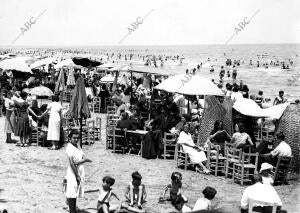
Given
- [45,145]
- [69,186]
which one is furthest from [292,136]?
[45,145]

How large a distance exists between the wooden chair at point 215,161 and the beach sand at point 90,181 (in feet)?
1.09

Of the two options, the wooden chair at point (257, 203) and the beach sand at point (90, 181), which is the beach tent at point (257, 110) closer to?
the beach sand at point (90, 181)

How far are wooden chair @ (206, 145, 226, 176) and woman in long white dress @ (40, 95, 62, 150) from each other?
4.29m

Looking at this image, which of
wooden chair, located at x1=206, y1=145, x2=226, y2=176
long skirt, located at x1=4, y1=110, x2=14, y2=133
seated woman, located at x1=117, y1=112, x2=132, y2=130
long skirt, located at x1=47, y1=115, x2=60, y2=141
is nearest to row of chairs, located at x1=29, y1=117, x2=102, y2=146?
long skirt, located at x1=47, y1=115, x2=60, y2=141

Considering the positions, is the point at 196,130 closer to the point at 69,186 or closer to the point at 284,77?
the point at 69,186

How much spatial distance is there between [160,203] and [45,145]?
213 inches

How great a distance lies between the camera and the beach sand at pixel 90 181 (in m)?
7.73

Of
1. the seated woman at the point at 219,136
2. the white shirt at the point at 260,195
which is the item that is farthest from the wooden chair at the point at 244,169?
the white shirt at the point at 260,195

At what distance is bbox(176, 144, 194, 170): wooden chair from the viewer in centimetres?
1036

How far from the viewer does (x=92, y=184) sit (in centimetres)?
899

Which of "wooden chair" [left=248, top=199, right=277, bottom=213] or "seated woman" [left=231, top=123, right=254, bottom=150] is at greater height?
"seated woman" [left=231, top=123, right=254, bottom=150]

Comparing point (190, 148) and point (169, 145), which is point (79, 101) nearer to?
point (169, 145)

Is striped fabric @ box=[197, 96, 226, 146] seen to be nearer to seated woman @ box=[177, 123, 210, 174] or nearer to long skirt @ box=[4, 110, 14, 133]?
seated woman @ box=[177, 123, 210, 174]

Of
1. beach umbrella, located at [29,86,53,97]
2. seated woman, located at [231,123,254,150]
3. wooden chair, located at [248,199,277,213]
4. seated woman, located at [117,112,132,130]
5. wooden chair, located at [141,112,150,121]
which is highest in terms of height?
beach umbrella, located at [29,86,53,97]
